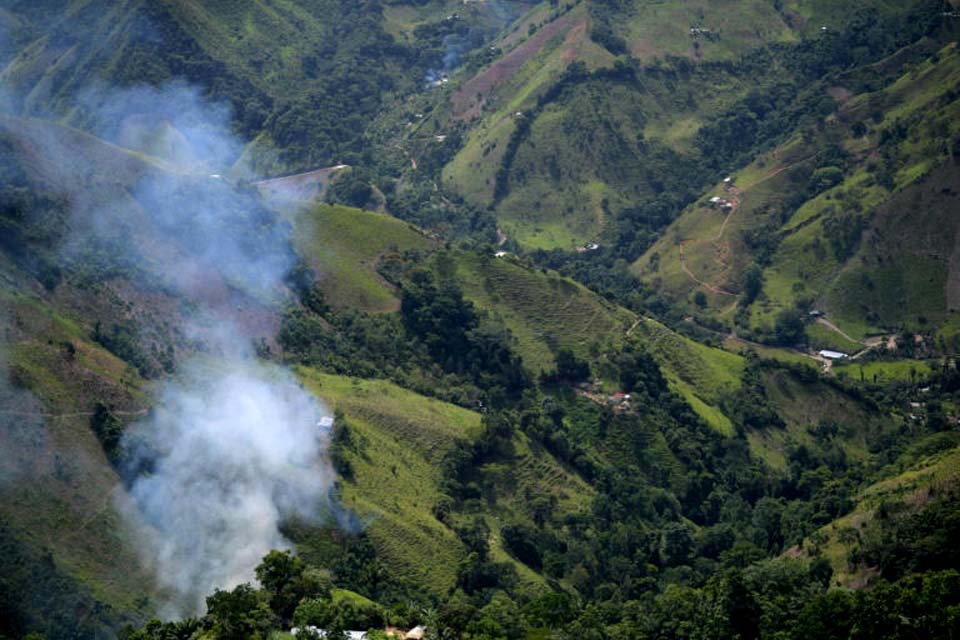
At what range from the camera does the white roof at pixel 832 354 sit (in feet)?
401

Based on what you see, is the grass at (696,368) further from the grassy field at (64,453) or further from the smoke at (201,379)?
the grassy field at (64,453)

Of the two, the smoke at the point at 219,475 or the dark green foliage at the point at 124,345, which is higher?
the dark green foliage at the point at 124,345

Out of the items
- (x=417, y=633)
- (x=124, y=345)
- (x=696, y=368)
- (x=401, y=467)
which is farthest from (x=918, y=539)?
(x=124, y=345)

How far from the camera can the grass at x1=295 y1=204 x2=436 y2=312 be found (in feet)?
335

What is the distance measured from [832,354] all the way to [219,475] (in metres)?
77.4

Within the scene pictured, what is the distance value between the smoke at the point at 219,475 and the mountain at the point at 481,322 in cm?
22

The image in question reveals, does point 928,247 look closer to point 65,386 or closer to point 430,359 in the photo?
point 430,359

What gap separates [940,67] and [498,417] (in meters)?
88.7

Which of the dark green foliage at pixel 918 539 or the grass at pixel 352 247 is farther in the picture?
the grass at pixel 352 247

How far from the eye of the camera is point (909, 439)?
101188 millimetres

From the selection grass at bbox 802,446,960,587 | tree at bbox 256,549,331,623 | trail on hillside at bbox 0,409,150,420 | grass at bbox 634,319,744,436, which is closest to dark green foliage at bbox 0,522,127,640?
trail on hillside at bbox 0,409,150,420

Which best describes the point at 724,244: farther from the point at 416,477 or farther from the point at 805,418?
the point at 416,477

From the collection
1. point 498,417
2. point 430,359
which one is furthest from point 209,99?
point 498,417

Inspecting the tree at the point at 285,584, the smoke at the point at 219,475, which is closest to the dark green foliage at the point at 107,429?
the smoke at the point at 219,475
